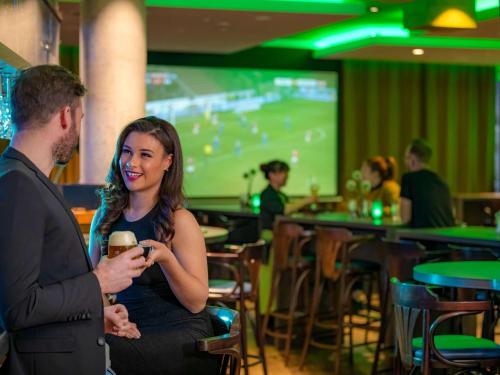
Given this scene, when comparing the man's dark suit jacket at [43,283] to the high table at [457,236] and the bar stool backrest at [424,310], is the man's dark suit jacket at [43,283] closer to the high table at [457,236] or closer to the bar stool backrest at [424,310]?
the bar stool backrest at [424,310]

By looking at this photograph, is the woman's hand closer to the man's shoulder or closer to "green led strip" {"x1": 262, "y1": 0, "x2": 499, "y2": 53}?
the man's shoulder

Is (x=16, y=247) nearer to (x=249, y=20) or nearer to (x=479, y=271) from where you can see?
(x=479, y=271)

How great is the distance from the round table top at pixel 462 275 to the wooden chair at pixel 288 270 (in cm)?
238

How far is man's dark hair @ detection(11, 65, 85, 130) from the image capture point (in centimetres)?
212

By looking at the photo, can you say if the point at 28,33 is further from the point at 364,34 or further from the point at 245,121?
the point at 245,121

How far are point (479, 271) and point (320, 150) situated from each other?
8.67 m

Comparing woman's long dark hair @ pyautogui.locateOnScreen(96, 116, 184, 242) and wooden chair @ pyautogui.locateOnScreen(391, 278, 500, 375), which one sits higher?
woman's long dark hair @ pyautogui.locateOnScreen(96, 116, 184, 242)

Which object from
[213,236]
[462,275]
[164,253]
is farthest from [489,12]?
[164,253]

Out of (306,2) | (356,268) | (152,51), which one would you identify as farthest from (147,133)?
(152,51)

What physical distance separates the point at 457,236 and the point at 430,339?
2424 mm

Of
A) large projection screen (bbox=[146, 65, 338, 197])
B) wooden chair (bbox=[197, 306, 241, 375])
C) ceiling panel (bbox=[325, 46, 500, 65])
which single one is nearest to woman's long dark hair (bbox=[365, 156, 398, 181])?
ceiling panel (bbox=[325, 46, 500, 65])

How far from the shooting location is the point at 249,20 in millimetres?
9148

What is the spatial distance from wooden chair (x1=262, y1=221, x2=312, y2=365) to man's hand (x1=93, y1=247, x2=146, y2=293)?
4.58m

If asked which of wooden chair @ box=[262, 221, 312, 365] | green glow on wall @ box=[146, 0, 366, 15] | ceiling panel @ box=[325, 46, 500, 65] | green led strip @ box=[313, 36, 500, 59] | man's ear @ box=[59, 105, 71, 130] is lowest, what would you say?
Result: wooden chair @ box=[262, 221, 312, 365]
